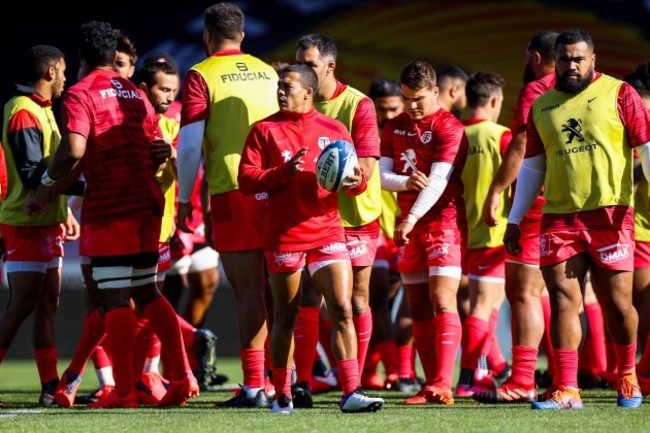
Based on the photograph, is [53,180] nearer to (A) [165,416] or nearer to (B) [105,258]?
(B) [105,258]

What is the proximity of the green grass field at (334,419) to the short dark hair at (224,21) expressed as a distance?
2.26m

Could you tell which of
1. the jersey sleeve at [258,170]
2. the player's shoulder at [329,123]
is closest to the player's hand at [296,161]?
the jersey sleeve at [258,170]

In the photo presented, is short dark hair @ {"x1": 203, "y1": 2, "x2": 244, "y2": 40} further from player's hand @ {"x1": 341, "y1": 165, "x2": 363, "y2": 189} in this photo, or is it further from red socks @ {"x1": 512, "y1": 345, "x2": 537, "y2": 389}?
red socks @ {"x1": 512, "y1": 345, "x2": 537, "y2": 389}

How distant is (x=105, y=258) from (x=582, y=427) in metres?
3.04

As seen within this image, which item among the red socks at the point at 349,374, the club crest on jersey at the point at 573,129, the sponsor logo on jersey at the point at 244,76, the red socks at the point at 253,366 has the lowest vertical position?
the red socks at the point at 253,366

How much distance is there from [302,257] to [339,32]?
24.9 feet

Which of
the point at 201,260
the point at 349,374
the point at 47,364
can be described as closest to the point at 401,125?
the point at 349,374

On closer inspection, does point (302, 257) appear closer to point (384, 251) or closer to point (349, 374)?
point (349, 374)

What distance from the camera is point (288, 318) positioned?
7.12 metres

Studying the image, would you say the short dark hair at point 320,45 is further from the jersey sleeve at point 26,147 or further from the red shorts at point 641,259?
the red shorts at point 641,259

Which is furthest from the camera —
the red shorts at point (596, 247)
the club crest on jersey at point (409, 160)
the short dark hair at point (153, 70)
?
the short dark hair at point (153, 70)

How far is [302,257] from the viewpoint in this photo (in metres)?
7.05

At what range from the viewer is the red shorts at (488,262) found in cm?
919

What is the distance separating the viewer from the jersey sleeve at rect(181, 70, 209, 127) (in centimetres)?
776
